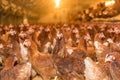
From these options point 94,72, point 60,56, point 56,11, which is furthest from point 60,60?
point 56,11

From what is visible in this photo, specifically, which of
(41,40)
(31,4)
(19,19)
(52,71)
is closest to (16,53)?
(52,71)

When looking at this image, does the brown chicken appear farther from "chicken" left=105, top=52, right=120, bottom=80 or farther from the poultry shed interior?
"chicken" left=105, top=52, right=120, bottom=80

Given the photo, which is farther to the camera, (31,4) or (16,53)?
(31,4)

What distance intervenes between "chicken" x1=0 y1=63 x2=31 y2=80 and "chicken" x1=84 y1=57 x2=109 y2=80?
0.48m

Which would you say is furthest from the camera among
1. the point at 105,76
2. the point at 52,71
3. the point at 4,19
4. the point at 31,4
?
the point at 31,4

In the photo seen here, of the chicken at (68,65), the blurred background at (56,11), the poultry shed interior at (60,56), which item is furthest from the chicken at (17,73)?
the blurred background at (56,11)

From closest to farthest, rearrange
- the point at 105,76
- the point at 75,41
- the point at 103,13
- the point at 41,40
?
the point at 105,76 < the point at 75,41 < the point at 41,40 < the point at 103,13

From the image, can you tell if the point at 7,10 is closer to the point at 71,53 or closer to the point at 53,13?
the point at 53,13

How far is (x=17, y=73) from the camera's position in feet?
7.39

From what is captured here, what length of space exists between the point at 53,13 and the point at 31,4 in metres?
0.86

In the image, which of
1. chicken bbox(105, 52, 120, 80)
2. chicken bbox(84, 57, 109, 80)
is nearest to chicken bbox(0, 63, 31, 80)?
chicken bbox(84, 57, 109, 80)

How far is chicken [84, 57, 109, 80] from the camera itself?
224 centimetres

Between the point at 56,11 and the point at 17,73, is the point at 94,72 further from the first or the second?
the point at 56,11

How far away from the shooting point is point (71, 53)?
282 centimetres
